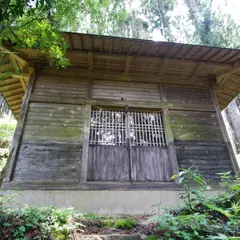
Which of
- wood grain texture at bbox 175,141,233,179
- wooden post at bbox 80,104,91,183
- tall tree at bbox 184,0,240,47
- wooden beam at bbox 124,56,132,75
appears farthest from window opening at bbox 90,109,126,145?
tall tree at bbox 184,0,240,47

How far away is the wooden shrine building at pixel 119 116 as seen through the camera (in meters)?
4.60

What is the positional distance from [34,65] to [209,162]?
585cm

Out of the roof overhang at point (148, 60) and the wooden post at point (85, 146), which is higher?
the roof overhang at point (148, 60)

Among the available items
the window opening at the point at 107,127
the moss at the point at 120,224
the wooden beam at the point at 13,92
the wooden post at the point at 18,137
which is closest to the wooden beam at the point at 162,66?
the window opening at the point at 107,127

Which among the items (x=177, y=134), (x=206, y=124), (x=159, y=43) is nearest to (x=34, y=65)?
(x=159, y=43)

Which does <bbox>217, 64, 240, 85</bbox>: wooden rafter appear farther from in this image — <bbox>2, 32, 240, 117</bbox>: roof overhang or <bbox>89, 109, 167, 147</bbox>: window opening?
<bbox>89, 109, 167, 147</bbox>: window opening

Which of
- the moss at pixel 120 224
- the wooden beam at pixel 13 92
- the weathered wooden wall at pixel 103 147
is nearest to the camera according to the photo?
the moss at pixel 120 224

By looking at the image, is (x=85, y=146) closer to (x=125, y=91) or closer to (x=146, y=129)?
(x=146, y=129)

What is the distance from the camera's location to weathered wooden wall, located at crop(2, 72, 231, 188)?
4590mm

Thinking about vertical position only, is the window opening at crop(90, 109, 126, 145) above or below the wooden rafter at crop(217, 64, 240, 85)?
below

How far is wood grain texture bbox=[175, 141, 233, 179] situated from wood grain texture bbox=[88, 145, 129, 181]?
4.93ft

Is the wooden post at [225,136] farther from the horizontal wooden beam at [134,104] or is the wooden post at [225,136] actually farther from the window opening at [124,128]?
the window opening at [124,128]

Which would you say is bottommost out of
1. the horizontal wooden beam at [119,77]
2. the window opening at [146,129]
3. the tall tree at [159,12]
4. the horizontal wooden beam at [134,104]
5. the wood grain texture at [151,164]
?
the wood grain texture at [151,164]

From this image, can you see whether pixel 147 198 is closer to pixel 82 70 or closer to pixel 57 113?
pixel 57 113
